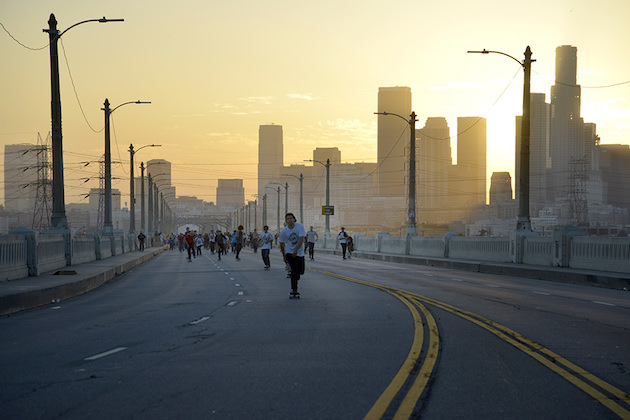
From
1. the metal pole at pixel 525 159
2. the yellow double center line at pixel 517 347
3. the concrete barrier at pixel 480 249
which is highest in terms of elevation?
the metal pole at pixel 525 159

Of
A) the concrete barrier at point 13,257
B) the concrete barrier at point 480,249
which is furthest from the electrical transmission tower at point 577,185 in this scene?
the concrete barrier at point 13,257

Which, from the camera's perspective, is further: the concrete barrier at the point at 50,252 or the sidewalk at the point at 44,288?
the concrete barrier at the point at 50,252

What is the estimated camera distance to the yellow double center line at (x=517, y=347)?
22.1 ft

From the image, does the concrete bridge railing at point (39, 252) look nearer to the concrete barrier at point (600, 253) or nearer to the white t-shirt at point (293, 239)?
the white t-shirt at point (293, 239)

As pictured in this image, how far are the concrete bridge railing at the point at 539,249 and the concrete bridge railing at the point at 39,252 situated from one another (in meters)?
16.8

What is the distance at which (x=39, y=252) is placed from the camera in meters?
23.8

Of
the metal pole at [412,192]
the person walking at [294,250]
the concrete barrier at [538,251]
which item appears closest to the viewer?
the person walking at [294,250]

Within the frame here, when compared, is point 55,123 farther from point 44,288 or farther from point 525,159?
point 525,159

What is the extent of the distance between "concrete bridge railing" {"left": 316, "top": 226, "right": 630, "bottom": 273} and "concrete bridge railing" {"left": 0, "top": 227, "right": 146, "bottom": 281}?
16.8 m

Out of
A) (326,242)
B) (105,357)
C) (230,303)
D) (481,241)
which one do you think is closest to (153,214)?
(326,242)

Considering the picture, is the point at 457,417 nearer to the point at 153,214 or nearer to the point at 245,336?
the point at 245,336

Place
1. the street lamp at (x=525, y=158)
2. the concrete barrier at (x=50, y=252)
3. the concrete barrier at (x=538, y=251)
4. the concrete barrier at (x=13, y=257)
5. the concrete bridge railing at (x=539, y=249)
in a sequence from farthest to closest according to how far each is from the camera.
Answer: the street lamp at (x=525, y=158) → the concrete barrier at (x=538, y=251) → the concrete bridge railing at (x=539, y=249) → the concrete barrier at (x=50, y=252) → the concrete barrier at (x=13, y=257)

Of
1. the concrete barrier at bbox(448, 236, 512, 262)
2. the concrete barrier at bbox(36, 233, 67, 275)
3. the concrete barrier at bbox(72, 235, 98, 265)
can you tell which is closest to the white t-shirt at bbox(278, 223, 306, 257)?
the concrete barrier at bbox(36, 233, 67, 275)

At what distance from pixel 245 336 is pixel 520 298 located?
8574 millimetres
